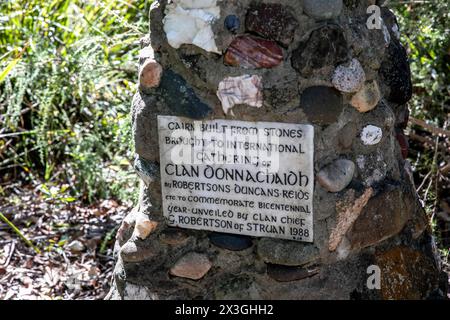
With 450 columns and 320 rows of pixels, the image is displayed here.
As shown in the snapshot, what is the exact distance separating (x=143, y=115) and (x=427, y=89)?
75.6 inches

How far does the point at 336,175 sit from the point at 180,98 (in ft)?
1.96

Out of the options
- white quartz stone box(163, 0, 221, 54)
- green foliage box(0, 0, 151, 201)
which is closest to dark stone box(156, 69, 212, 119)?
white quartz stone box(163, 0, 221, 54)

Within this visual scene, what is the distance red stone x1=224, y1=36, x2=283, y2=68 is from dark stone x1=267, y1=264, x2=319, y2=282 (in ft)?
2.31

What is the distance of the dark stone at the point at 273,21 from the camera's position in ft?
7.73

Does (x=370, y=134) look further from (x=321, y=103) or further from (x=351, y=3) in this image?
(x=351, y=3)

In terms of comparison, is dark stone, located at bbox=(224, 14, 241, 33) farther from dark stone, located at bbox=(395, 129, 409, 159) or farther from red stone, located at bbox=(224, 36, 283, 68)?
dark stone, located at bbox=(395, 129, 409, 159)

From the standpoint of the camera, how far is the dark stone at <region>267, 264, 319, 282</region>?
2.52m

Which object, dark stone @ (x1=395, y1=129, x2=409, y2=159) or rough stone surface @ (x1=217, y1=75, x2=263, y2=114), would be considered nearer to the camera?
rough stone surface @ (x1=217, y1=75, x2=263, y2=114)

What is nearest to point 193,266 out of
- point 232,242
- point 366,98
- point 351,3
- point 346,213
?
point 232,242

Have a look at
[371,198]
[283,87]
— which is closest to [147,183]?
[283,87]

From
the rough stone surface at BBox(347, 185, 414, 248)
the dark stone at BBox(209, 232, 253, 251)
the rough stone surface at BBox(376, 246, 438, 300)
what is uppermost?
the rough stone surface at BBox(347, 185, 414, 248)

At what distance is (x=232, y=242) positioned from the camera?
101 inches

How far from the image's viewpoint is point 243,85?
2.41m
